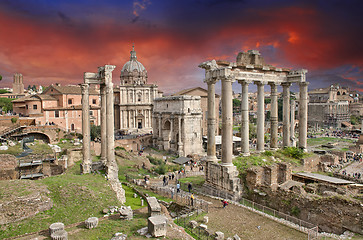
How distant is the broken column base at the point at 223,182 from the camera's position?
1633 cm

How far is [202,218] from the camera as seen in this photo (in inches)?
530

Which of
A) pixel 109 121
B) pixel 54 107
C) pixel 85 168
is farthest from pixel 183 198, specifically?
pixel 54 107

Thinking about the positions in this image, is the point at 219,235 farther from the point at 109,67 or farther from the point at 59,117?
the point at 59,117

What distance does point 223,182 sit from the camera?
16.9 meters

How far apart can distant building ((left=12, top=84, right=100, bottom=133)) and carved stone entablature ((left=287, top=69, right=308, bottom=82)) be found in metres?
33.3

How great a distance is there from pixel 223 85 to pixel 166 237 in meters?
10.5

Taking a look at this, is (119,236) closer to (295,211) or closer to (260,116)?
(295,211)

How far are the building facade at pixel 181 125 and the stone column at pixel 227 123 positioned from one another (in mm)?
24262

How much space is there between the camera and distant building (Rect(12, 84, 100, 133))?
40875 millimetres

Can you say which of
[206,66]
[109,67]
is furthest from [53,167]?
[206,66]

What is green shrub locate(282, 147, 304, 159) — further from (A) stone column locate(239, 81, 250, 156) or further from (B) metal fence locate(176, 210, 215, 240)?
(B) metal fence locate(176, 210, 215, 240)

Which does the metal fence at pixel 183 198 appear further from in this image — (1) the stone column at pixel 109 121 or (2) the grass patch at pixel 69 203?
(2) the grass patch at pixel 69 203

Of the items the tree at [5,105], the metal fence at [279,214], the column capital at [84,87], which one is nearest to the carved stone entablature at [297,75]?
the metal fence at [279,214]

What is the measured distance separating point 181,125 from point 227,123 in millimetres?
25162
